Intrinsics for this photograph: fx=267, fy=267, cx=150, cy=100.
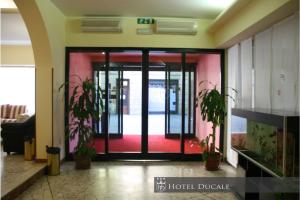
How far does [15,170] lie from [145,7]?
3.67 m

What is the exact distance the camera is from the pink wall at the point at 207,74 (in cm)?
607

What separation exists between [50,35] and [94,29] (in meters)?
1.06

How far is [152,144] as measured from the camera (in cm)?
643

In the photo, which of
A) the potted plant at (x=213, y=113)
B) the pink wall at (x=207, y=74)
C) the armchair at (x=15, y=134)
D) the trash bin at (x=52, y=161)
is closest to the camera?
the trash bin at (x=52, y=161)

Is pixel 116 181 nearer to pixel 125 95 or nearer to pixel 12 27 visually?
pixel 125 95

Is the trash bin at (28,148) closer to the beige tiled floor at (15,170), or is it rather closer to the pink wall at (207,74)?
the beige tiled floor at (15,170)

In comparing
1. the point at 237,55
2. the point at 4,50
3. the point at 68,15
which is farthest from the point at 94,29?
the point at 4,50

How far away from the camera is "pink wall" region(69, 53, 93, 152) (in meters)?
5.92

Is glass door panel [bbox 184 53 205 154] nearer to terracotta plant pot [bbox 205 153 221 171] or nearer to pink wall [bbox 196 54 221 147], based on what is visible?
pink wall [bbox 196 54 221 147]

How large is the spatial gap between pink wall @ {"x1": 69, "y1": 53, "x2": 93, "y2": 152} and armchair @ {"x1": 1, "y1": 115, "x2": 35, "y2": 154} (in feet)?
3.15

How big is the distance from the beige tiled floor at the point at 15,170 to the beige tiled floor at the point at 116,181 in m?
0.19

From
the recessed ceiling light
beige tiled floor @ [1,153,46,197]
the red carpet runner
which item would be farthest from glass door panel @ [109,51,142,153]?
the recessed ceiling light

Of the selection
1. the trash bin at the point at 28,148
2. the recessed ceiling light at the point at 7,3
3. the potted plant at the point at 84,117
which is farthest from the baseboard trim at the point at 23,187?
the recessed ceiling light at the point at 7,3

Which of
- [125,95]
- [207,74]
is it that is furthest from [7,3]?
[207,74]
